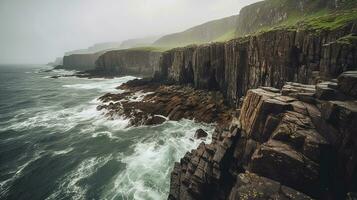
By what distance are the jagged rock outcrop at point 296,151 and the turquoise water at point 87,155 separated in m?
8.68

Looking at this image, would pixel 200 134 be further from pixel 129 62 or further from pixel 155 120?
pixel 129 62

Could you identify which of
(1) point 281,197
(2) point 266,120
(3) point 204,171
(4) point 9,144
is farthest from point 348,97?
(4) point 9,144

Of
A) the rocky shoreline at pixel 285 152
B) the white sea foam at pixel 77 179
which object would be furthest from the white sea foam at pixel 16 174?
the rocky shoreline at pixel 285 152

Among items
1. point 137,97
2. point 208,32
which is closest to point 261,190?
point 137,97

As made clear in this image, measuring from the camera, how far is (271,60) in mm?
30672

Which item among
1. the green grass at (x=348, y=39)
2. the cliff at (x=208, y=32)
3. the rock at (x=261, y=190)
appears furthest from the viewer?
the cliff at (x=208, y=32)

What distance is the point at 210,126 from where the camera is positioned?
3366 centimetres

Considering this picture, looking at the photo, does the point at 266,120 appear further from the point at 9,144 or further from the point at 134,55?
the point at 134,55

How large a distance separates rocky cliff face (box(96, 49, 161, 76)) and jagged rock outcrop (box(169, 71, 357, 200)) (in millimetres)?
98502

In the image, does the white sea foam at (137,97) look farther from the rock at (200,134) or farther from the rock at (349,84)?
the rock at (349,84)

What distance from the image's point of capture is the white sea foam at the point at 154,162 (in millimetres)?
Result: 19750

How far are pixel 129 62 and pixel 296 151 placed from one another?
122 meters

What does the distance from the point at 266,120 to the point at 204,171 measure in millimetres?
6139

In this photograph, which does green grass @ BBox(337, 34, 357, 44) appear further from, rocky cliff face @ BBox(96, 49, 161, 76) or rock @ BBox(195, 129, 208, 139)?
rocky cliff face @ BBox(96, 49, 161, 76)
